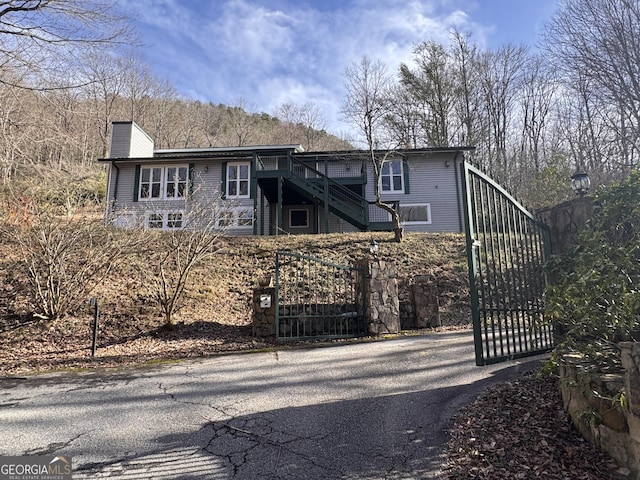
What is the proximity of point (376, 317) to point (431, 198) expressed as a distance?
12.3 m

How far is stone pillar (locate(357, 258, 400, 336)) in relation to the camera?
301 inches

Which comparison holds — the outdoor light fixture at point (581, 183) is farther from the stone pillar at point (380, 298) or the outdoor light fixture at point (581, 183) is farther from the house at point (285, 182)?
the house at point (285, 182)

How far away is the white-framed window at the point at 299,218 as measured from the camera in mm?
19812

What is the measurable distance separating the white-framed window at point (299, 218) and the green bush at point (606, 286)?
54.8ft

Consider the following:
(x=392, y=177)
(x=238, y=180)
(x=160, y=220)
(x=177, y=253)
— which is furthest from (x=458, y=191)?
(x=177, y=253)

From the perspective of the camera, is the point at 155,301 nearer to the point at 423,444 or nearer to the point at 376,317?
the point at 376,317

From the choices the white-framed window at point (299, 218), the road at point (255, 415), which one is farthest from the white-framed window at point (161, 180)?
the road at point (255, 415)

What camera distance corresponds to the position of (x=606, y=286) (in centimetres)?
280

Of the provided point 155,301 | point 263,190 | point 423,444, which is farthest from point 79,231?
point 263,190

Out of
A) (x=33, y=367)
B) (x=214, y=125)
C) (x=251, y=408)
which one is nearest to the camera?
(x=251, y=408)

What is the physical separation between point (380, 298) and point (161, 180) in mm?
15512

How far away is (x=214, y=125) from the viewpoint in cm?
4066
